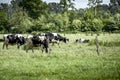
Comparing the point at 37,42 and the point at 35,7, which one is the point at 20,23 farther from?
the point at 37,42

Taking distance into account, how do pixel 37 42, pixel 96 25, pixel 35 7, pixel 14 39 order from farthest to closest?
pixel 35 7
pixel 96 25
pixel 14 39
pixel 37 42

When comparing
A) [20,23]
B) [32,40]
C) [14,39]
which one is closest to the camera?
[32,40]

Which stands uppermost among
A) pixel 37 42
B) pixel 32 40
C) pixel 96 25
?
pixel 32 40

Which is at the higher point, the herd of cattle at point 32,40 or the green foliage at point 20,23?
the herd of cattle at point 32,40

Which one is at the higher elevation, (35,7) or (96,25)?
(35,7)

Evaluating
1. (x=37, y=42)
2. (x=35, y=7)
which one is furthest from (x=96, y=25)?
(x=37, y=42)

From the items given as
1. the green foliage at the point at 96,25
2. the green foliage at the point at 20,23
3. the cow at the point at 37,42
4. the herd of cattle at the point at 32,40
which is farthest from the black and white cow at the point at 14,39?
the green foliage at the point at 96,25

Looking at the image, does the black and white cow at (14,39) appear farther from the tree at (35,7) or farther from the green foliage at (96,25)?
the tree at (35,7)

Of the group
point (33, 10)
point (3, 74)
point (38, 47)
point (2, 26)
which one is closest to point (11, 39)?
point (38, 47)

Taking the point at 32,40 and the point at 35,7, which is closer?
the point at 32,40

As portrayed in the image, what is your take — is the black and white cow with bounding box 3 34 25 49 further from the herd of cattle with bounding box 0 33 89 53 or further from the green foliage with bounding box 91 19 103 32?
the green foliage with bounding box 91 19 103 32

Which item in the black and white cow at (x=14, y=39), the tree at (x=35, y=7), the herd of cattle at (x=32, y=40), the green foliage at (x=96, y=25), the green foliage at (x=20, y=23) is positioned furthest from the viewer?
the tree at (x=35, y=7)

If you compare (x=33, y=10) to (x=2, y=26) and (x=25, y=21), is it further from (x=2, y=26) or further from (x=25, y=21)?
(x=25, y=21)

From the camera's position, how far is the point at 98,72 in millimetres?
12289
